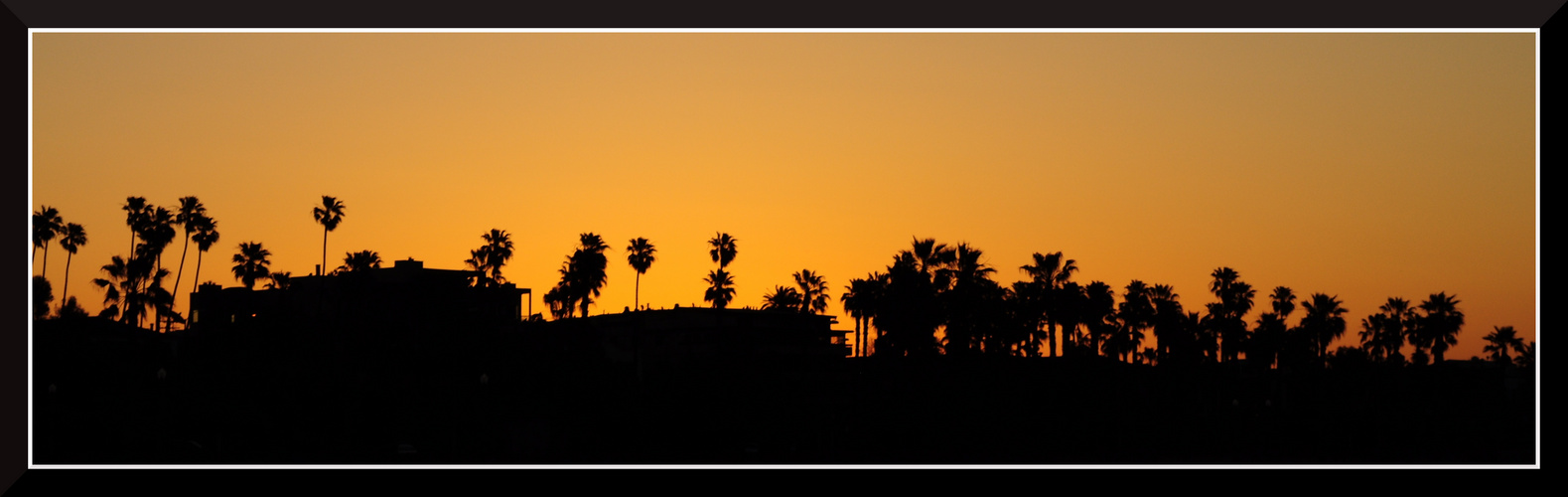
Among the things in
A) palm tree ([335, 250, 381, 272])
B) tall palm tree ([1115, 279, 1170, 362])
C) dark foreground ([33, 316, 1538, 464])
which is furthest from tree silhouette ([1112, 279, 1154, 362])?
palm tree ([335, 250, 381, 272])

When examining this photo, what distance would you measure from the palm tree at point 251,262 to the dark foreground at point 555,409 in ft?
51.2

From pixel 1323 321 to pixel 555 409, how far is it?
107 feet

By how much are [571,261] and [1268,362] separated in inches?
1005

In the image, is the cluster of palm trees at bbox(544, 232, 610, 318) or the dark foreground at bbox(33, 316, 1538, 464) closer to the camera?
the dark foreground at bbox(33, 316, 1538, 464)

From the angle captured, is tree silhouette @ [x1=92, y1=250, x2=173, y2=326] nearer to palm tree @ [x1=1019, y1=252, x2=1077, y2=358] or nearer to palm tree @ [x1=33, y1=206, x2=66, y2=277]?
palm tree @ [x1=33, y1=206, x2=66, y2=277]

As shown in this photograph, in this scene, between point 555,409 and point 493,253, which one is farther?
point 493,253

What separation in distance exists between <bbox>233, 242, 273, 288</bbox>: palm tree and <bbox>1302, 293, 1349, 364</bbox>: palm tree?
38.9 meters

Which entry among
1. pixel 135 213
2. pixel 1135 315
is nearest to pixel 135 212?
pixel 135 213

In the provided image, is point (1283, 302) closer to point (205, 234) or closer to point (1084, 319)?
point (1084, 319)

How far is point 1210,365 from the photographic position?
4497 cm

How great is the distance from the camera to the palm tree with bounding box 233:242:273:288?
50734 millimetres

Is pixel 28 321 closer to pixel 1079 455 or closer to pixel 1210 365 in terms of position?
pixel 1079 455

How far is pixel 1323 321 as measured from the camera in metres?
51.5

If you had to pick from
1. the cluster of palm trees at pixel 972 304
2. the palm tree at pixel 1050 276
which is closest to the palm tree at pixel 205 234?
the cluster of palm trees at pixel 972 304
